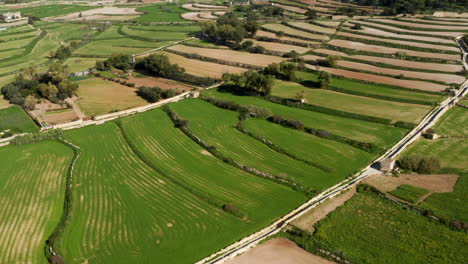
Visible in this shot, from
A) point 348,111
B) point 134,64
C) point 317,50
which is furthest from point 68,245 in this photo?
point 317,50

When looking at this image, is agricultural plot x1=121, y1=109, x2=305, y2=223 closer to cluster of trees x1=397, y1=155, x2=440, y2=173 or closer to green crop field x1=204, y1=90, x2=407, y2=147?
cluster of trees x1=397, y1=155, x2=440, y2=173

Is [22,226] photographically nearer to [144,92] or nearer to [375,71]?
[144,92]

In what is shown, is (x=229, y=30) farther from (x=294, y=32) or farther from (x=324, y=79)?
(x=324, y=79)

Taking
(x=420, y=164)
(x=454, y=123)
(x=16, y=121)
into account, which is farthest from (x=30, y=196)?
(x=454, y=123)

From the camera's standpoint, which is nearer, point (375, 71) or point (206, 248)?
point (206, 248)

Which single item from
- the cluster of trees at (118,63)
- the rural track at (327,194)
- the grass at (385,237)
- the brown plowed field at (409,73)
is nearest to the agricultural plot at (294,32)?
the brown plowed field at (409,73)

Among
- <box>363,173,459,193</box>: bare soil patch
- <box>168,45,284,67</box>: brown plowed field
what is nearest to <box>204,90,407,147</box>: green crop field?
<box>363,173,459,193</box>: bare soil patch
